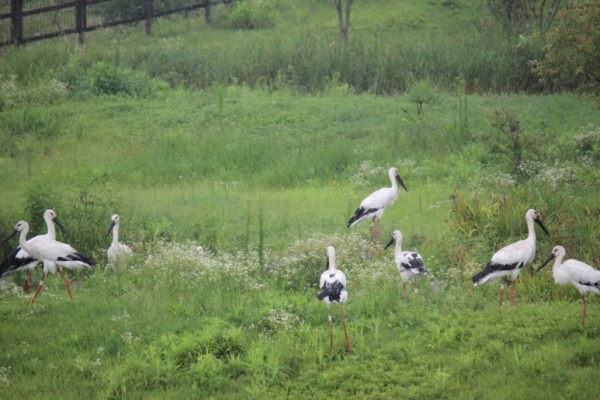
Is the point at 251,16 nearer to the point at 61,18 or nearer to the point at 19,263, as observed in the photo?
the point at 61,18

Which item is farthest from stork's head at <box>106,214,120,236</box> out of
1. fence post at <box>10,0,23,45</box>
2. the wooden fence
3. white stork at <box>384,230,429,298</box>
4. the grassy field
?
fence post at <box>10,0,23,45</box>

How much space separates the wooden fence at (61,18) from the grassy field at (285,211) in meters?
1.29

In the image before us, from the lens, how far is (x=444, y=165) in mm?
16922

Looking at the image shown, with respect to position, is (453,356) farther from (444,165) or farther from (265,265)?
(444,165)

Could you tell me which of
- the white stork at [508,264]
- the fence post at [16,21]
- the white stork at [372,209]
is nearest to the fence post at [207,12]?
the fence post at [16,21]

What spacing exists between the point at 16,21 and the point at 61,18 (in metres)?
2.73

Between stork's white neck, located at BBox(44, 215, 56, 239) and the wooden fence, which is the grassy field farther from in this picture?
the wooden fence

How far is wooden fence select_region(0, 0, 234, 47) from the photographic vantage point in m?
27.5

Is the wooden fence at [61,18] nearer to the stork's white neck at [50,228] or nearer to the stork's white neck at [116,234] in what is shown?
the stork's white neck at [50,228]

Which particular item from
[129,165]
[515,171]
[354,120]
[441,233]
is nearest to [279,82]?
[354,120]

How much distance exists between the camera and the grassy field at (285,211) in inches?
355

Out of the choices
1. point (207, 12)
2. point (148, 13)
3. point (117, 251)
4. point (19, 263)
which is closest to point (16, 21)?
point (148, 13)

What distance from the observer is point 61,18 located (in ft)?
98.7

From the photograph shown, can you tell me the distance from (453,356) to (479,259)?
11.3 ft
